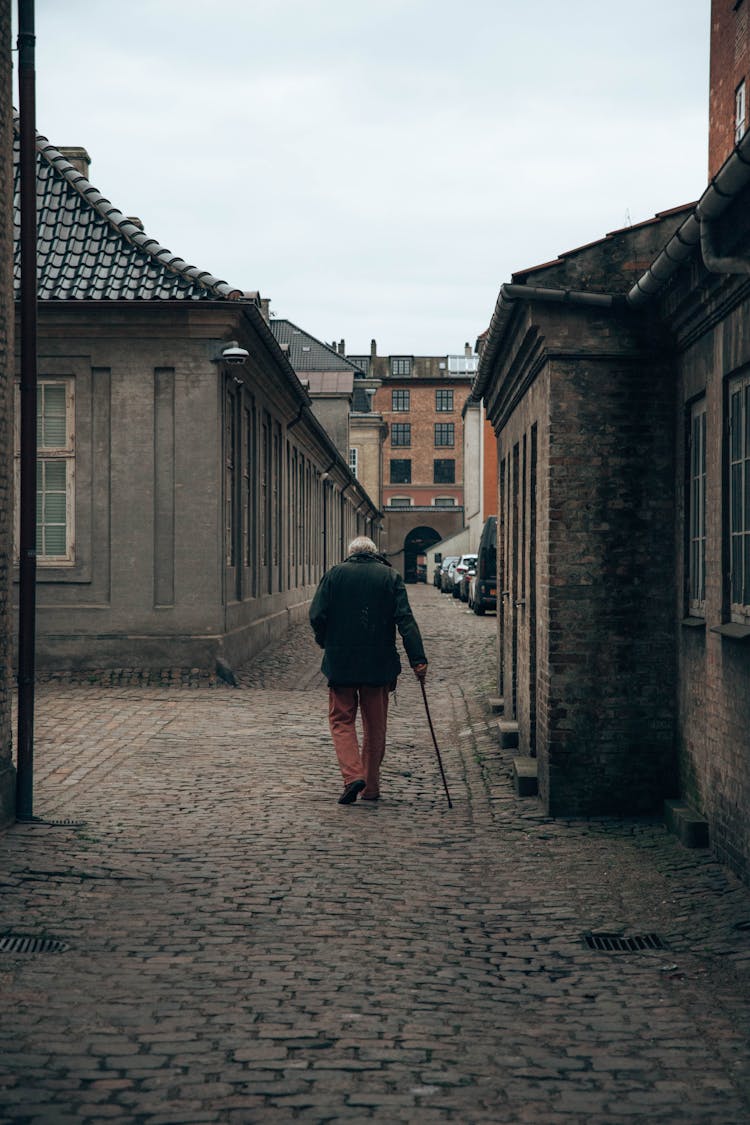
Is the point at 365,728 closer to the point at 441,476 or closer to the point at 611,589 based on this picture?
the point at 611,589

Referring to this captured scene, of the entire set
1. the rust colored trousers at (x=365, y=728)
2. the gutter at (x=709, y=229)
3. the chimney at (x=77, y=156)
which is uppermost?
the chimney at (x=77, y=156)

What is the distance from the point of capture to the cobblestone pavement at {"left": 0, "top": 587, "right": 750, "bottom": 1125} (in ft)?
13.4

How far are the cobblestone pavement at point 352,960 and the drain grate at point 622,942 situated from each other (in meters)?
0.06

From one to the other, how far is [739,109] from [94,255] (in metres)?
11.6

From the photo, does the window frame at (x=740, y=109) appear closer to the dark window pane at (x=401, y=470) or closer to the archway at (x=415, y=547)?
the archway at (x=415, y=547)

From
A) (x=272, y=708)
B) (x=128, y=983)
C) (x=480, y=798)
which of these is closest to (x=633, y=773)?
(x=480, y=798)

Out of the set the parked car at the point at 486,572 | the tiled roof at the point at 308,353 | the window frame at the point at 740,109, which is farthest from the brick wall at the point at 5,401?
the tiled roof at the point at 308,353

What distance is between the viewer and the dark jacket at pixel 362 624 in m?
9.37

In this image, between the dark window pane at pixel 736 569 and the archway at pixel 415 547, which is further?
the archway at pixel 415 547

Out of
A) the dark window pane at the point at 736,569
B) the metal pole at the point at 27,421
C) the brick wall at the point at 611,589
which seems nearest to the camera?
the dark window pane at the point at 736,569

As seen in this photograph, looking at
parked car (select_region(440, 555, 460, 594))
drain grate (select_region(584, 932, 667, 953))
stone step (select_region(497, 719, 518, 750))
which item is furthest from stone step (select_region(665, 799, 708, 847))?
parked car (select_region(440, 555, 460, 594))

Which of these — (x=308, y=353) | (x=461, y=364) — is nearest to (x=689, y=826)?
(x=308, y=353)

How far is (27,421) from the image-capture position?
8609mm

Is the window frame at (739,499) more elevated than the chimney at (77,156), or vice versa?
the chimney at (77,156)
